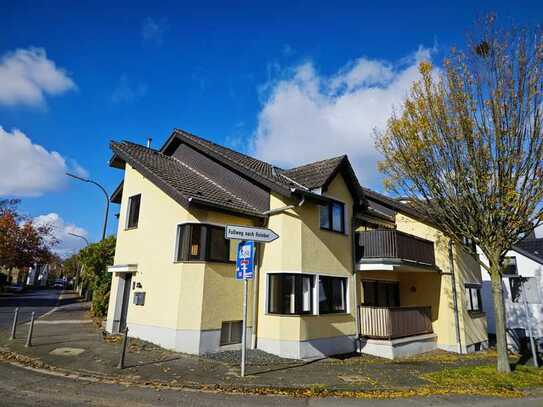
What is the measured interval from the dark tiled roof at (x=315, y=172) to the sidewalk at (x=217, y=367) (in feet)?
20.6

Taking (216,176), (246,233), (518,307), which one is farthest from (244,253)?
(518,307)

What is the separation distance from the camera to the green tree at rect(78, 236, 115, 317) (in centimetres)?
1879

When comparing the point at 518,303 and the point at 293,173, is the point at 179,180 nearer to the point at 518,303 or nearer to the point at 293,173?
the point at 293,173

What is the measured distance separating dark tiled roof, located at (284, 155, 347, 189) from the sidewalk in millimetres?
6266

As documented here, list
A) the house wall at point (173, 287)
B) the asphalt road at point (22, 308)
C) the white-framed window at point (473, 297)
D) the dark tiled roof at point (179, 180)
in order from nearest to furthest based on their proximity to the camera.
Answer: the house wall at point (173, 287) → the dark tiled roof at point (179, 180) → the white-framed window at point (473, 297) → the asphalt road at point (22, 308)

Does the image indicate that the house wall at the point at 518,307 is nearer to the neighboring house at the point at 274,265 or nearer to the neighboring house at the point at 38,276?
the neighboring house at the point at 274,265

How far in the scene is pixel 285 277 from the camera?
1230cm

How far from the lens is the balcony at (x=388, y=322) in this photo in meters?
13.8

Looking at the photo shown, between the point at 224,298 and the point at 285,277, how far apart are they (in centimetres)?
219

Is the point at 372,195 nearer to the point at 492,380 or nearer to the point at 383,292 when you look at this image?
the point at 383,292

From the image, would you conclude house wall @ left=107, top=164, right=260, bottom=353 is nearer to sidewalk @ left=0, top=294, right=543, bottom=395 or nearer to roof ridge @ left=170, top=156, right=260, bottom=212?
sidewalk @ left=0, top=294, right=543, bottom=395

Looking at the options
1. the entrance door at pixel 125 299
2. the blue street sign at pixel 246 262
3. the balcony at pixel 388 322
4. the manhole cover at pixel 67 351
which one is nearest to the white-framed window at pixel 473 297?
the balcony at pixel 388 322

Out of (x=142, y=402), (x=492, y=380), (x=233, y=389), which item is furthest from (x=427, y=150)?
(x=142, y=402)

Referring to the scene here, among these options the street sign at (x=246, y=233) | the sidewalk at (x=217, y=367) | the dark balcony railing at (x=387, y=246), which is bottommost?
the sidewalk at (x=217, y=367)
